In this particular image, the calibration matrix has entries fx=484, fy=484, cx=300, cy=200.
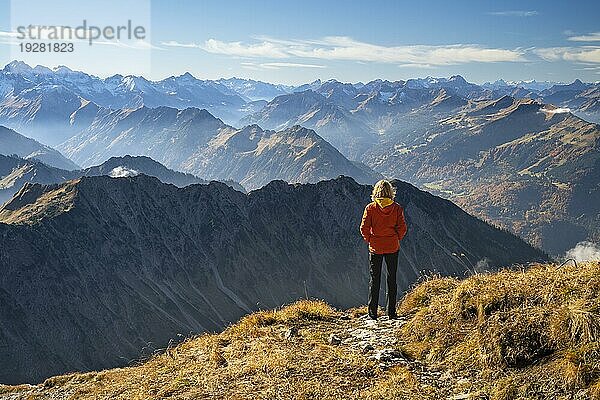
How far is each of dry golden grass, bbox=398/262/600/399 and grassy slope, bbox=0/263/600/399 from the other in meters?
0.02

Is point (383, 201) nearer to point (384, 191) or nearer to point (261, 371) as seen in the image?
point (384, 191)

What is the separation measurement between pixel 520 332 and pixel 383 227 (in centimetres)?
543

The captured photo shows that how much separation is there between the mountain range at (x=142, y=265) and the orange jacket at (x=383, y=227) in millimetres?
111223

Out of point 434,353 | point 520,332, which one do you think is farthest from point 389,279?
point 520,332

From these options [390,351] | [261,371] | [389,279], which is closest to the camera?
[261,371]

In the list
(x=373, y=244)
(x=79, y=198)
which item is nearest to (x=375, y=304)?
(x=373, y=244)

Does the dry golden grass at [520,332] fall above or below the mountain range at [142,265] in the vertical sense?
above

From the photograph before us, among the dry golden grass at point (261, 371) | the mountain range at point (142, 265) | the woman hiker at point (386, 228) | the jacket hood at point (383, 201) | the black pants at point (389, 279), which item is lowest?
the mountain range at point (142, 265)

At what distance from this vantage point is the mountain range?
12200 cm

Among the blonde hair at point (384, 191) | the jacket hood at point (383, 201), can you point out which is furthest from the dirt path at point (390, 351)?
the blonde hair at point (384, 191)

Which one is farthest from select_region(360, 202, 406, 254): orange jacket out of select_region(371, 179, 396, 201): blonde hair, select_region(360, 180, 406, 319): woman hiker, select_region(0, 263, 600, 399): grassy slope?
select_region(0, 263, 600, 399): grassy slope

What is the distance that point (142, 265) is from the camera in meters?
159

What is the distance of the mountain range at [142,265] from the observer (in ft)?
400

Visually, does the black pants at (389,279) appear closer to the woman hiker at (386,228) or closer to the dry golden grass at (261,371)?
the woman hiker at (386,228)
